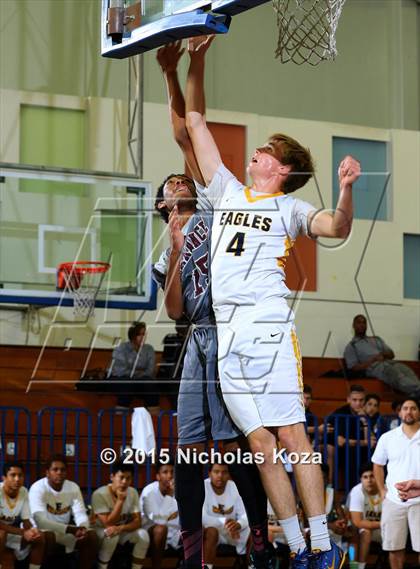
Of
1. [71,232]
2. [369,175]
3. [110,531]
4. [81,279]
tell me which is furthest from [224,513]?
[369,175]

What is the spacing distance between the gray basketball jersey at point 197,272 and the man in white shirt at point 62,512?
4.91 meters

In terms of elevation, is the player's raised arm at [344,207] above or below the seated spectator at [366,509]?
above

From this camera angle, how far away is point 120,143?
16344 millimetres

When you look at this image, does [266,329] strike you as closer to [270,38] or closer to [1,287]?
[1,287]

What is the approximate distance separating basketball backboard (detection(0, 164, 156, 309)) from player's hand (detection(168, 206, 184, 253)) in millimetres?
7667

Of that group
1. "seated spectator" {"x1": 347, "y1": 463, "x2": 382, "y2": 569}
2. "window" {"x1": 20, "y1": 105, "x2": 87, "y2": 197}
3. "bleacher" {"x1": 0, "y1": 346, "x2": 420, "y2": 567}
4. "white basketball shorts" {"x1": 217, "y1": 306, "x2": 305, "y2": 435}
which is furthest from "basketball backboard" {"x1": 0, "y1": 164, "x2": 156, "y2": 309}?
"white basketball shorts" {"x1": 217, "y1": 306, "x2": 305, "y2": 435}

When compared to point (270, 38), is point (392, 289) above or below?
below

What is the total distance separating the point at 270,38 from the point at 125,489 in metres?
8.62

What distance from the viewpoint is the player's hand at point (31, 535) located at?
33.1ft

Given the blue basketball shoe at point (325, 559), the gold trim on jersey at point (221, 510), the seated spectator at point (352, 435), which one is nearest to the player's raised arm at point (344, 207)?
the blue basketball shoe at point (325, 559)

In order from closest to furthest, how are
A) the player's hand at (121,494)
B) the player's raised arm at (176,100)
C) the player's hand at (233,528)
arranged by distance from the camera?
the player's raised arm at (176,100) < the player's hand at (121,494) < the player's hand at (233,528)

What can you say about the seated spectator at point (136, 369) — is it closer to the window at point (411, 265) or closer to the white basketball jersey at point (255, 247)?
the window at point (411, 265)

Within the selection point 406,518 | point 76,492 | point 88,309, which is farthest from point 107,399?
point 406,518

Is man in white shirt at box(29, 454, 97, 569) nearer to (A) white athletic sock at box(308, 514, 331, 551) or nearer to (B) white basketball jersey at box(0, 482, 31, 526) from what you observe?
(B) white basketball jersey at box(0, 482, 31, 526)
